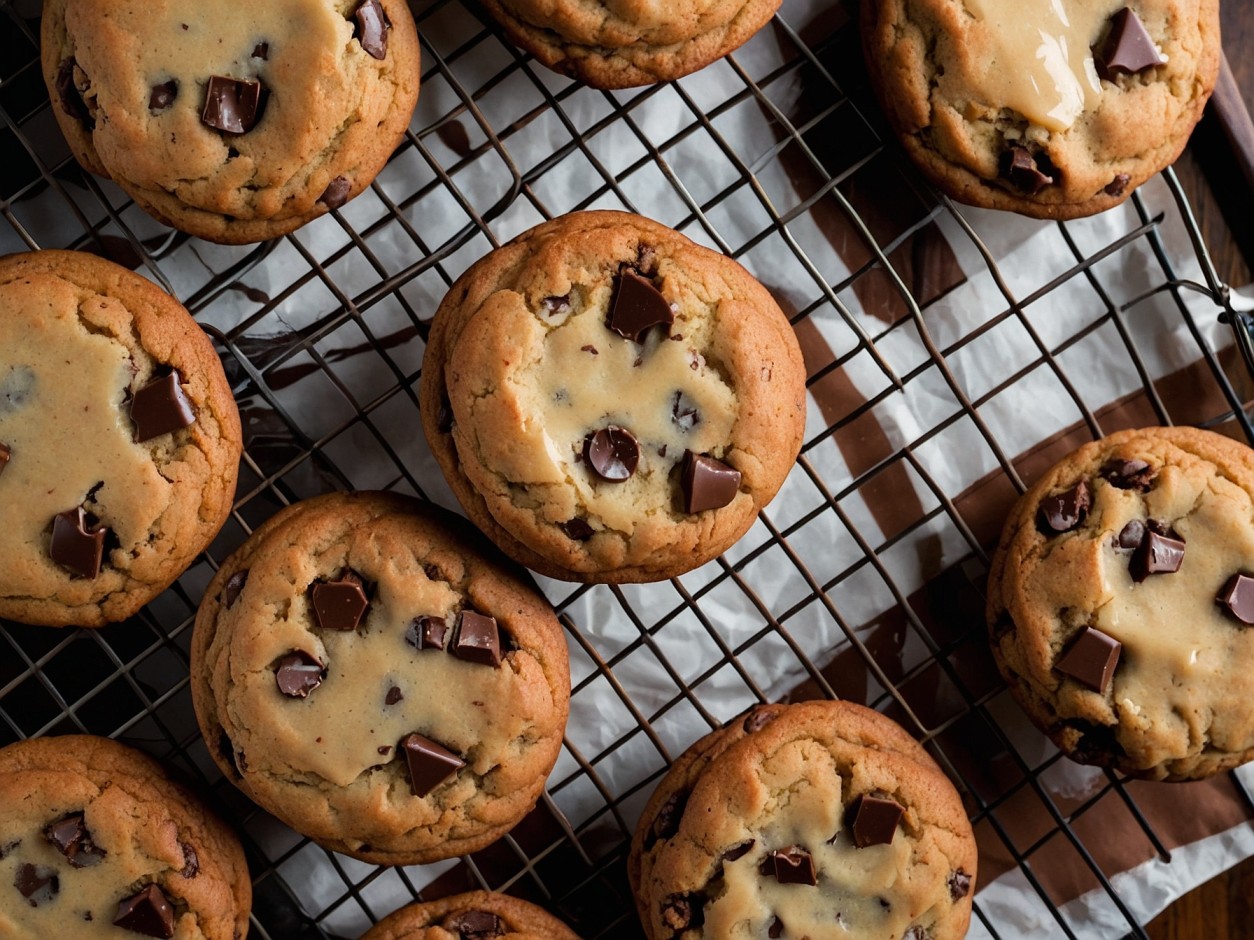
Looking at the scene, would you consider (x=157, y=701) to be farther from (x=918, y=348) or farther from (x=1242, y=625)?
(x=1242, y=625)

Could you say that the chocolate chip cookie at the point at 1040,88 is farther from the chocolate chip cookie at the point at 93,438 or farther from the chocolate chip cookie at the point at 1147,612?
the chocolate chip cookie at the point at 93,438

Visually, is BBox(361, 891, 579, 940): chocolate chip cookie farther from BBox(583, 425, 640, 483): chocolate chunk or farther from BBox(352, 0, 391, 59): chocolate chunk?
BBox(352, 0, 391, 59): chocolate chunk

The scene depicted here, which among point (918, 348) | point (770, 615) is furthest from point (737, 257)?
point (770, 615)

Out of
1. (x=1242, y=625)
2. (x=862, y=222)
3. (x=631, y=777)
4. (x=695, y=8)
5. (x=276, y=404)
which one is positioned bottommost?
(x=1242, y=625)

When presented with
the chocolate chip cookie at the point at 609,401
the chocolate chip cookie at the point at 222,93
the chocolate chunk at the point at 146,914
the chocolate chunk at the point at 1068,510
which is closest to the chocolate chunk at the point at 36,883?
the chocolate chunk at the point at 146,914

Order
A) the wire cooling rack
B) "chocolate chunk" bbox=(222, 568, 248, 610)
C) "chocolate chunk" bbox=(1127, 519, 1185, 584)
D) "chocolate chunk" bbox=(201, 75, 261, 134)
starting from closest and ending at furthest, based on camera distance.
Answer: "chocolate chunk" bbox=(201, 75, 261, 134)
"chocolate chunk" bbox=(222, 568, 248, 610)
"chocolate chunk" bbox=(1127, 519, 1185, 584)
the wire cooling rack

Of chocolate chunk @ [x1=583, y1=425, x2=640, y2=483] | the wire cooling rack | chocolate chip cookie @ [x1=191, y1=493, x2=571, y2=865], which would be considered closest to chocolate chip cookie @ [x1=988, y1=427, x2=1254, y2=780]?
the wire cooling rack

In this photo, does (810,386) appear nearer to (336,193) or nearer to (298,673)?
(336,193)

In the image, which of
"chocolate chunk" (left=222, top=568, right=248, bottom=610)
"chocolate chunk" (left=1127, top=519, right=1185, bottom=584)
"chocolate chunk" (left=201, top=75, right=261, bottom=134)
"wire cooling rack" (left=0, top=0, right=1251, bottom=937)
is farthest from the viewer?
"wire cooling rack" (left=0, top=0, right=1251, bottom=937)
